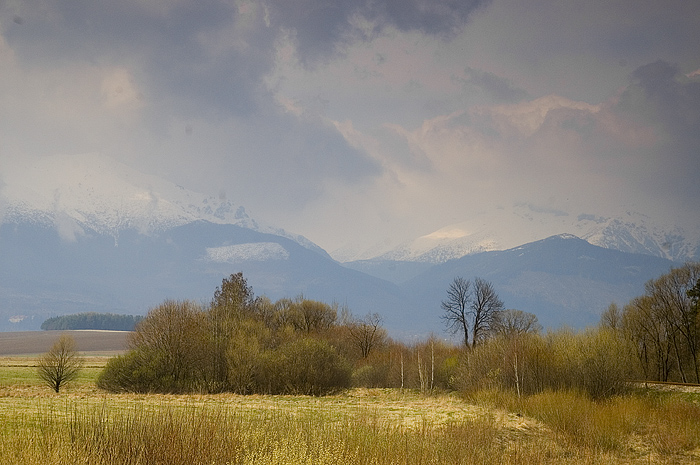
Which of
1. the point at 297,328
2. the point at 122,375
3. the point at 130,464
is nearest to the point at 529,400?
the point at 130,464

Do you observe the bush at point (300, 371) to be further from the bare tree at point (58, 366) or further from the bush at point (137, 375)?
the bare tree at point (58, 366)

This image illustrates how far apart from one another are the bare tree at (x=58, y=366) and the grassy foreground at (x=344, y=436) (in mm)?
33920

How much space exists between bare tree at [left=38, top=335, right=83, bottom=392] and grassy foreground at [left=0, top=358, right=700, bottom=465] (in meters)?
33.9

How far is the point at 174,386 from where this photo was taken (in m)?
49.0

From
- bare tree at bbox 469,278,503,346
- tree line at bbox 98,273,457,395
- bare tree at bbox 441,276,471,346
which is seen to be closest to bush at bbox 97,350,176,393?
tree line at bbox 98,273,457,395

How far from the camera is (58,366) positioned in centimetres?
5491

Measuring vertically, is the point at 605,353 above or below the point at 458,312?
below

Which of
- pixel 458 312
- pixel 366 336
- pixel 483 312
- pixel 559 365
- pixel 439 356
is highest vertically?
pixel 458 312

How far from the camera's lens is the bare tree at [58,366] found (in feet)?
178

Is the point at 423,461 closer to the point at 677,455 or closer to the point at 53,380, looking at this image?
the point at 677,455

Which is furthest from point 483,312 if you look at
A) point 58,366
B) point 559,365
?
point 58,366

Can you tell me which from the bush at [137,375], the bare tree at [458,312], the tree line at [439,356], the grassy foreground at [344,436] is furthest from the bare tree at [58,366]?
the bare tree at [458,312]

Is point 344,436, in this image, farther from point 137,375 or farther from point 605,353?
point 137,375

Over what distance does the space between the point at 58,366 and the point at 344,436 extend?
46.7m
